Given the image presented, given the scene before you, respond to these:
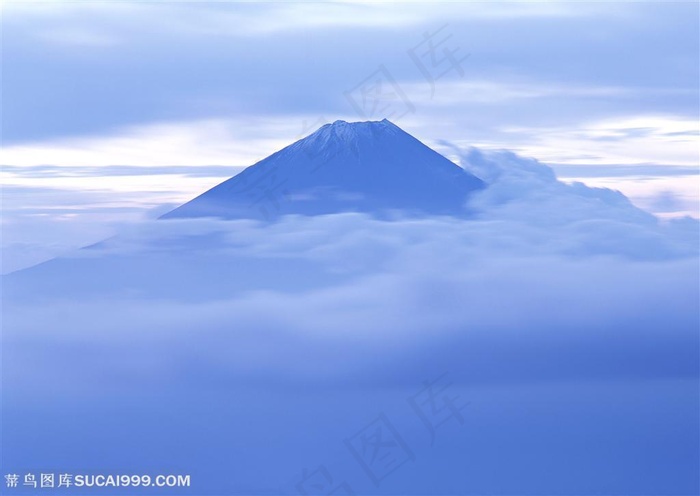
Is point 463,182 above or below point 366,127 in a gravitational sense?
below

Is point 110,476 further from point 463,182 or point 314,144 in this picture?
point 463,182

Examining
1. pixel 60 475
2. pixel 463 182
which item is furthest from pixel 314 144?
pixel 60 475

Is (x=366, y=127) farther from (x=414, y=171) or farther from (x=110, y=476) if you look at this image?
(x=110, y=476)

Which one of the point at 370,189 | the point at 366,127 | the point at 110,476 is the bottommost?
the point at 110,476

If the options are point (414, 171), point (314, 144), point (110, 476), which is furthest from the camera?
point (414, 171)

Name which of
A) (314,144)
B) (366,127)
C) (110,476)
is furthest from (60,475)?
(366,127)

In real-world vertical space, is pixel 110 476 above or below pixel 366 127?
below

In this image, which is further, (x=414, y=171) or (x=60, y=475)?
(x=414, y=171)

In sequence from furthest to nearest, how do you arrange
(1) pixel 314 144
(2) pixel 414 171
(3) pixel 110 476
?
(2) pixel 414 171, (1) pixel 314 144, (3) pixel 110 476

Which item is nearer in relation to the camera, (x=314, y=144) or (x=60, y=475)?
(x=60, y=475)
